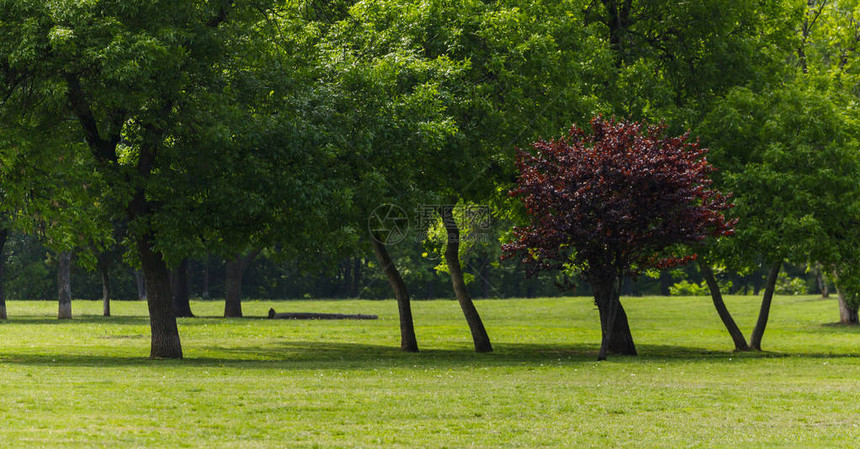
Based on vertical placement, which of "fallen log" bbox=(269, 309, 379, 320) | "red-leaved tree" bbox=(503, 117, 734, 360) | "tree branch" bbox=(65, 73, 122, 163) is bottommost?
"fallen log" bbox=(269, 309, 379, 320)

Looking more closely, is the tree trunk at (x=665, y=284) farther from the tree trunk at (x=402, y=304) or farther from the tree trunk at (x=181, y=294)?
the tree trunk at (x=402, y=304)

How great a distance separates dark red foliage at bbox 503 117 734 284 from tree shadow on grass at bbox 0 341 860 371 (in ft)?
9.55

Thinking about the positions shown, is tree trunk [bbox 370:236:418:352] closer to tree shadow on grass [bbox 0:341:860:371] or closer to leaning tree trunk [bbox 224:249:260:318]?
tree shadow on grass [bbox 0:341:860:371]

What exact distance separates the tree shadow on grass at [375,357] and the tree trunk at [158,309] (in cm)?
49

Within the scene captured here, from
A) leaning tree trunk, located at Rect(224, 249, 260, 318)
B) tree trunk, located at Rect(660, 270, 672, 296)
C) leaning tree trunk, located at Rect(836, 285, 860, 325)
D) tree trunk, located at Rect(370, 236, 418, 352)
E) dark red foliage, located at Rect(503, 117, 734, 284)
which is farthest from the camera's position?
tree trunk, located at Rect(660, 270, 672, 296)

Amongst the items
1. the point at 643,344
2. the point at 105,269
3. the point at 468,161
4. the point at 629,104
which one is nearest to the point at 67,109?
the point at 468,161

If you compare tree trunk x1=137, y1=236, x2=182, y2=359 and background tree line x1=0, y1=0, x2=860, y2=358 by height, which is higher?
background tree line x1=0, y1=0, x2=860, y2=358

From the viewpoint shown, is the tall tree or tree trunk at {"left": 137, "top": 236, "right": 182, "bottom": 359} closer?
the tall tree

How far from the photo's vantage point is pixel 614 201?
23.8m

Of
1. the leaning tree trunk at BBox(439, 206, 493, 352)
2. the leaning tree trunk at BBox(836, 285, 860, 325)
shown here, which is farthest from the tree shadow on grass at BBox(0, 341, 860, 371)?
the leaning tree trunk at BBox(836, 285, 860, 325)

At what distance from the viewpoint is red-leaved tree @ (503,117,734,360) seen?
2377 centimetres

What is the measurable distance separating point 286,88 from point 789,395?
1390 centimetres

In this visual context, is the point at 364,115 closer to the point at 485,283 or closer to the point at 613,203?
the point at 613,203

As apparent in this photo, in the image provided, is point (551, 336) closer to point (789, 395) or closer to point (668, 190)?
point (668, 190)
